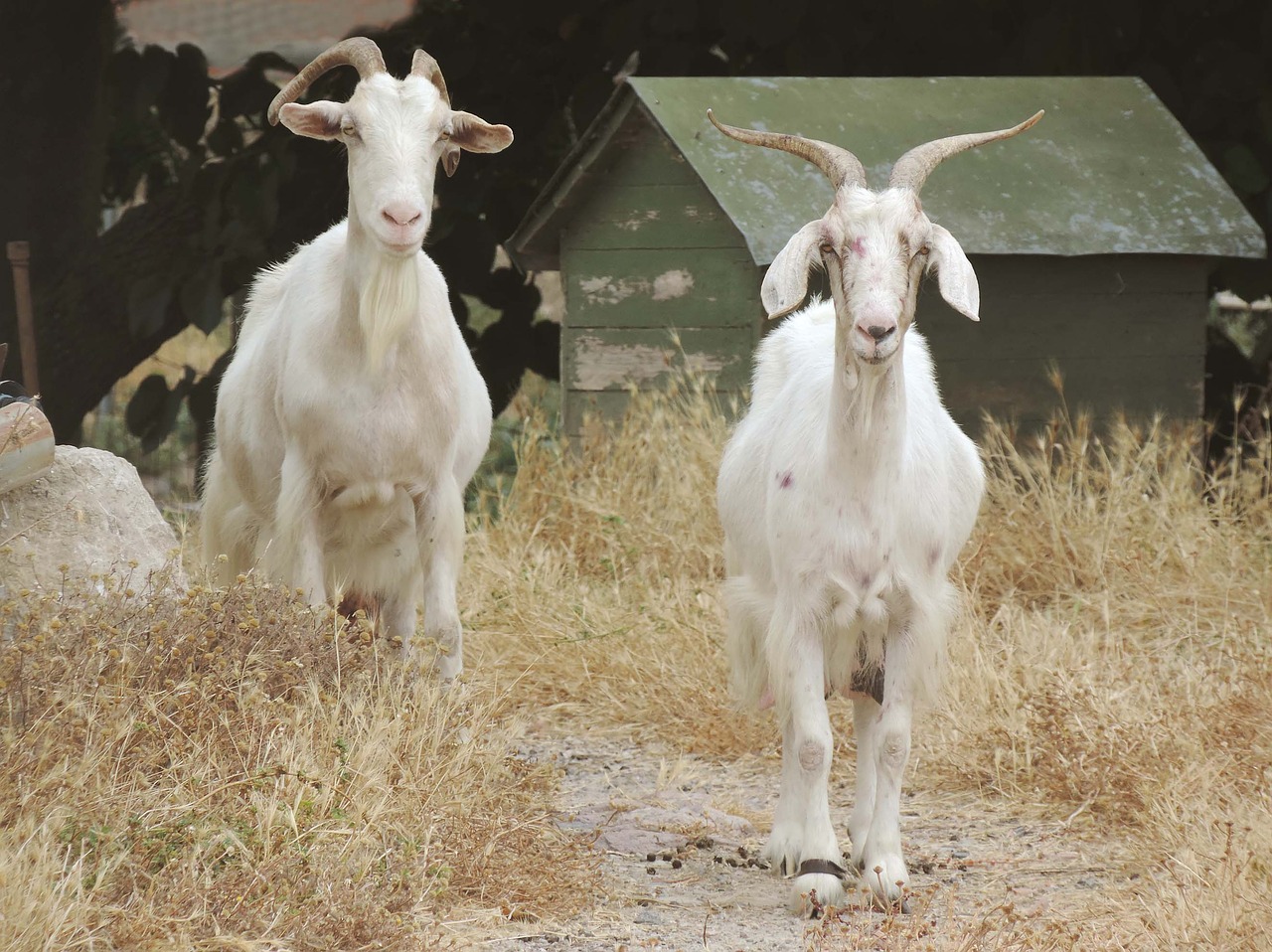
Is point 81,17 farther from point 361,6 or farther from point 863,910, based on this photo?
point 863,910

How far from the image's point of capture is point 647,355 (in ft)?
27.9

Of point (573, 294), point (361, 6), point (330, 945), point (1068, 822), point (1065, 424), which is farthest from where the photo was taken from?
point (361, 6)

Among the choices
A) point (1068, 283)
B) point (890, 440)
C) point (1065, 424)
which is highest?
point (890, 440)

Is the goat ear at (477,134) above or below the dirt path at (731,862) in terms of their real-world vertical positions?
above

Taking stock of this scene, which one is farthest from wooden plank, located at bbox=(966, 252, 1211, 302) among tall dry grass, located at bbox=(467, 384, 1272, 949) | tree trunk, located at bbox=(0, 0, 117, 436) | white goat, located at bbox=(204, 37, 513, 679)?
tree trunk, located at bbox=(0, 0, 117, 436)

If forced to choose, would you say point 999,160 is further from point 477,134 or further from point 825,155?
point 825,155

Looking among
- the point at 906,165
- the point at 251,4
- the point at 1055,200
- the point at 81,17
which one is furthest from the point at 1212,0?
the point at 251,4

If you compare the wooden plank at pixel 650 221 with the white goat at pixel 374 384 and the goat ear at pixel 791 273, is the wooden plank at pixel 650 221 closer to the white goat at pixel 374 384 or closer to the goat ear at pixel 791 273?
the white goat at pixel 374 384

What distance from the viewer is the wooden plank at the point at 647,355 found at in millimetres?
8180

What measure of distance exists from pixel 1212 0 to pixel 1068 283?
2.43 m

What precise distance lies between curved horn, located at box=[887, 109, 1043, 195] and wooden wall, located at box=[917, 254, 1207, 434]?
3390mm

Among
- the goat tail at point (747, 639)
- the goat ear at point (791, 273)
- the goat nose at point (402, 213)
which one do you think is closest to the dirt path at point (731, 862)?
the goat tail at point (747, 639)

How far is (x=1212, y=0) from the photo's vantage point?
9625 millimetres

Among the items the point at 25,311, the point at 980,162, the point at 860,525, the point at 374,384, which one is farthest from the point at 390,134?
the point at 980,162
